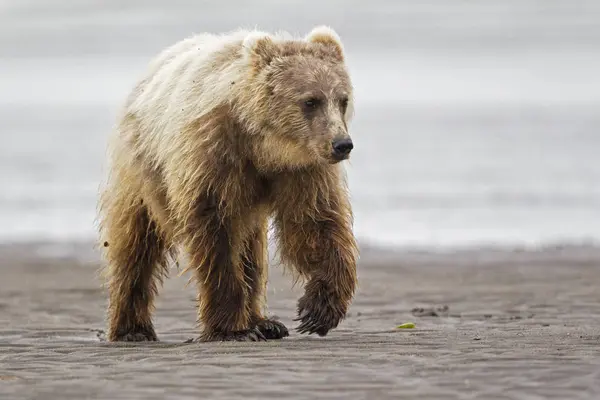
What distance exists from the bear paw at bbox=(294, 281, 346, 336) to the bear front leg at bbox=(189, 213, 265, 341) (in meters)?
0.36

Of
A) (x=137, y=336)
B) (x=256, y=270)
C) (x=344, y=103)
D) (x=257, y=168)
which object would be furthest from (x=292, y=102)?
(x=137, y=336)

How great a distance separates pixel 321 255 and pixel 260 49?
4.13 ft

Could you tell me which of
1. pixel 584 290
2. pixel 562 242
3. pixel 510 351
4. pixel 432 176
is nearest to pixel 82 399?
pixel 510 351

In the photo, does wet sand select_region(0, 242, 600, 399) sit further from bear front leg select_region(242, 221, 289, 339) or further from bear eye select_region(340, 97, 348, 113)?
bear eye select_region(340, 97, 348, 113)

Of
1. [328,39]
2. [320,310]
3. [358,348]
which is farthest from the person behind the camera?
[328,39]

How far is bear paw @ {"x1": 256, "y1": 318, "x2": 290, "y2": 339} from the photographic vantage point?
8477 mm

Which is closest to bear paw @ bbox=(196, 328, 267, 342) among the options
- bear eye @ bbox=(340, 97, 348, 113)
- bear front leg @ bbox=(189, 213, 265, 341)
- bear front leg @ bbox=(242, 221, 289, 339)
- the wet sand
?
bear front leg @ bbox=(189, 213, 265, 341)

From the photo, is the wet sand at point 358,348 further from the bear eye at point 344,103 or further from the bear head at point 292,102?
the bear eye at point 344,103

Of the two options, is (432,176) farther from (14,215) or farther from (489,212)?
(14,215)

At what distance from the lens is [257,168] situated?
8133 mm

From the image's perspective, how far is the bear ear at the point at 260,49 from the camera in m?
8.10

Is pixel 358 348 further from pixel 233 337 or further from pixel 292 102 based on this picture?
pixel 292 102

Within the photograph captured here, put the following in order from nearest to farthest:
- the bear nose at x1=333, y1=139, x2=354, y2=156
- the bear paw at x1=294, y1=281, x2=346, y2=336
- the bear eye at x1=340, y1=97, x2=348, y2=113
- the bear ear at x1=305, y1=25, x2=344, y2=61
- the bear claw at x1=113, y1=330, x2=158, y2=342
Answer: the bear nose at x1=333, y1=139, x2=354, y2=156 → the bear paw at x1=294, y1=281, x2=346, y2=336 → the bear eye at x1=340, y1=97, x2=348, y2=113 → the bear ear at x1=305, y1=25, x2=344, y2=61 → the bear claw at x1=113, y1=330, x2=158, y2=342

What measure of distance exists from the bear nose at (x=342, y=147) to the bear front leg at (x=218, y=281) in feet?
2.79
